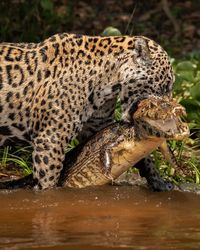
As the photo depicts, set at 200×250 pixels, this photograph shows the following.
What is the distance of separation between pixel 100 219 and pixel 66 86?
1.72 meters

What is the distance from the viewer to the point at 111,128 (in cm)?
1020

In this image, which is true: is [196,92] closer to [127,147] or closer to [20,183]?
[127,147]

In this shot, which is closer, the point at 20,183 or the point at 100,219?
the point at 100,219

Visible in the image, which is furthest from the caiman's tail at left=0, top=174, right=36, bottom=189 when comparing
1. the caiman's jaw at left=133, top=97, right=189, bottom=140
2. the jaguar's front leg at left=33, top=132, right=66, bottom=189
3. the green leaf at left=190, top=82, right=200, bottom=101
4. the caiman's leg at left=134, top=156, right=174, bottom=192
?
the green leaf at left=190, top=82, right=200, bottom=101

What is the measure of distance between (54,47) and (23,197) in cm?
160

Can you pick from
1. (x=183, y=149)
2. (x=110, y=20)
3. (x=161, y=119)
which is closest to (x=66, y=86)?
(x=161, y=119)

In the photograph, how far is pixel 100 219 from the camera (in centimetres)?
900

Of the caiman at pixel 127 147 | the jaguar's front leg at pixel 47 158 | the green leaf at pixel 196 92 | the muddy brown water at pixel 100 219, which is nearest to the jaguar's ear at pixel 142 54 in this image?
the caiman at pixel 127 147

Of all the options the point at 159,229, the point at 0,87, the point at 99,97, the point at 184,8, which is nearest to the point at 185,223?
the point at 159,229

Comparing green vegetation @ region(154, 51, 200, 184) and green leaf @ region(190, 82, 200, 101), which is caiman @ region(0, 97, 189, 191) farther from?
green leaf @ region(190, 82, 200, 101)

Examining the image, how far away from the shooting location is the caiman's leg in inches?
412

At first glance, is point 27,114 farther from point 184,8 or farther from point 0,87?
point 184,8

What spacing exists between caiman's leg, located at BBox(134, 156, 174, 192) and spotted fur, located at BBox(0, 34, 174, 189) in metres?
0.58

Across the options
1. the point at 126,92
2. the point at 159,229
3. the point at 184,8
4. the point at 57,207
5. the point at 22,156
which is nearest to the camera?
the point at 159,229
